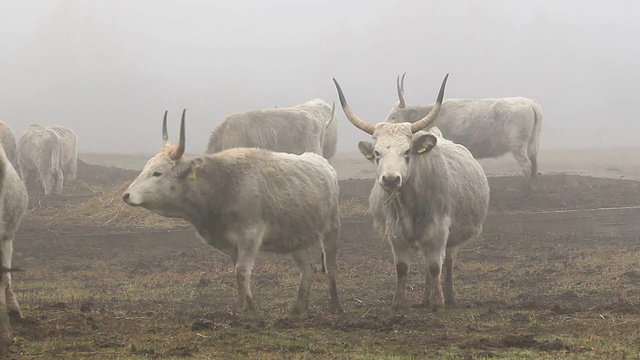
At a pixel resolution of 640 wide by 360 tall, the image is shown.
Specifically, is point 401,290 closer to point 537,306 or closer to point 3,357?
point 537,306

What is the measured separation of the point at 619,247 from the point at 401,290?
7.47 m

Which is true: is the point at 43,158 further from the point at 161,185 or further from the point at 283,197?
the point at 283,197

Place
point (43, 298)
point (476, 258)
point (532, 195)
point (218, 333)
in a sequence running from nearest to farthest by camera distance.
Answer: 1. point (218, 333)
2. point (43, 298)
3. point (476, 258)
4. point (532, 195)

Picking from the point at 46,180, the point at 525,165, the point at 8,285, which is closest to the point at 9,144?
the point at 46,180

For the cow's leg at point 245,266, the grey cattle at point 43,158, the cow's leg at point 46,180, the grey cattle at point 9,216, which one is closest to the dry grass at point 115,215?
the cow's leg at point 46,180

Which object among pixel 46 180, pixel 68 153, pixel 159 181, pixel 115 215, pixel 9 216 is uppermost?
pixel 159 181

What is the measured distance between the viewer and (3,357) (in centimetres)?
728

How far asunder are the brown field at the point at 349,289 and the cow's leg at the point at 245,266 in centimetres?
21

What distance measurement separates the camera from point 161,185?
35.2 feet

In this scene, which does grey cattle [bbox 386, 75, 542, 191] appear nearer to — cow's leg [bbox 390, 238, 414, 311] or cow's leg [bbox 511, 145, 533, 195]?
cow's leg [bbox 511, 145, 533, 195]

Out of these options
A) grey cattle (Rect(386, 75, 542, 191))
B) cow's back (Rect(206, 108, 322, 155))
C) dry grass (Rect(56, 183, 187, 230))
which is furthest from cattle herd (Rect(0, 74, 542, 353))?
grey cattle (Rect(386, 75, 542, 191))

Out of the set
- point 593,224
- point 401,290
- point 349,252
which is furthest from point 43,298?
point 593,224

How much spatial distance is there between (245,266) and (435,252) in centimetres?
218

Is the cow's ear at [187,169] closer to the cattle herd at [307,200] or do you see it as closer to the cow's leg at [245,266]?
the cattle herd at [307,200]
